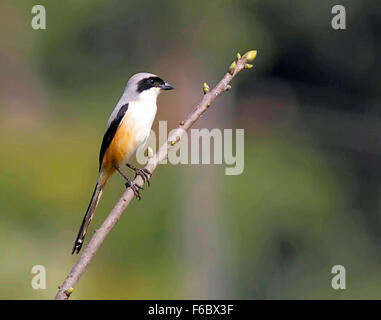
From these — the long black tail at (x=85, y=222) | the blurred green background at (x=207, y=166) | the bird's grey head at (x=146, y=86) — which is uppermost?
the blurred green background at (x=207, y=166)

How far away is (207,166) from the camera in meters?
10.2

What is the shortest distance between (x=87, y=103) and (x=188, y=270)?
410cm

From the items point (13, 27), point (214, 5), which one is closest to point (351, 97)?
point (214, 5)

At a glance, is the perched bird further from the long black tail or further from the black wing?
the long black tail

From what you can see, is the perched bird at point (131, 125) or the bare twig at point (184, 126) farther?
the perched bird at point (131, 125)

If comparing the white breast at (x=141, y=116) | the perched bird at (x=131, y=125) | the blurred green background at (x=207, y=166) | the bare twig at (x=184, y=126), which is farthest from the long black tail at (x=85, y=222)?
the blurred green background at (x=207, y=166)

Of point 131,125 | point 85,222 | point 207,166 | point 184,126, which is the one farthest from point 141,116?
point 207,166

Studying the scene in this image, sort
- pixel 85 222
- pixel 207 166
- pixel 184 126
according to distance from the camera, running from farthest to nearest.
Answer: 1. pixel 207 166
2. pixel 85 222
3. pixel 184 126

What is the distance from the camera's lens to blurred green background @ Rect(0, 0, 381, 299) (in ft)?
32.8

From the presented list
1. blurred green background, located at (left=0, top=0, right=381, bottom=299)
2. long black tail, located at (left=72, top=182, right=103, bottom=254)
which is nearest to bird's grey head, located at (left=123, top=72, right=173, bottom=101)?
long black tail, located at (left=72, top=182, right=103, bottom=254)

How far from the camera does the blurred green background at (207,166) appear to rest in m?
10.0

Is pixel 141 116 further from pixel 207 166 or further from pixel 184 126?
pixel 207 166

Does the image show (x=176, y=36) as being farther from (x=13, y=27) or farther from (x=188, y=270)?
(x=188, y=270)

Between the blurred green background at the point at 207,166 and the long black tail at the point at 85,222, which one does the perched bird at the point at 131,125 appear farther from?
the blurred green background at the point at 207,166
